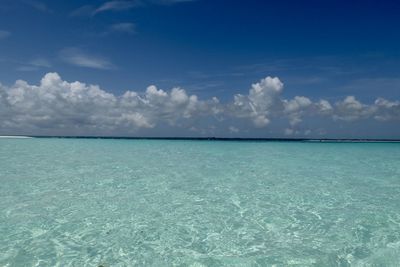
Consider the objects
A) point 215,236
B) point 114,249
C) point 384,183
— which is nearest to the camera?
point 114,249

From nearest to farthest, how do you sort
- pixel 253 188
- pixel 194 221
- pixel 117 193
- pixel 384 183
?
pixel 194 221
pixel 117 193
pixel 253 188
pixel 384 183

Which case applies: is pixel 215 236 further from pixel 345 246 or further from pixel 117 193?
pixel 117 193

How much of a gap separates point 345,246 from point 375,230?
1.76m

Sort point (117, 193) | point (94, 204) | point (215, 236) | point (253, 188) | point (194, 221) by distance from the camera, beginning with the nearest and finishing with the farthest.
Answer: point (215, 236) < point (194, 221) < point (94, 204) < point (117, 193) < point (253, 188)

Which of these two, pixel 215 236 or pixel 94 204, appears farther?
pixel 94 204

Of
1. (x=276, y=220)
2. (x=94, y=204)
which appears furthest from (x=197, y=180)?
(x=276, y=220)

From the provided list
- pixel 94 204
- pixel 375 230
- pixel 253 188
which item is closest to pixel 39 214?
pixel 94 204

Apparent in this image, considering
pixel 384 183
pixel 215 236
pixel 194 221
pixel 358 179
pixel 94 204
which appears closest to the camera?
pixel 215 236

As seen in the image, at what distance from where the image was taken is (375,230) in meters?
8.28

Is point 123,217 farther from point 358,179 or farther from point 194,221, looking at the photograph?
point 358,179

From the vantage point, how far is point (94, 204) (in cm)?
1077

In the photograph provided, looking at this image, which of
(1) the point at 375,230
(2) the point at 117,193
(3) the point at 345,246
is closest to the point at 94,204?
(2) the point at 117,193

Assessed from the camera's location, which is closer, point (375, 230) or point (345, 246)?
point (345, 246)

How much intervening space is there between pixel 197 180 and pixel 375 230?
354 inches
